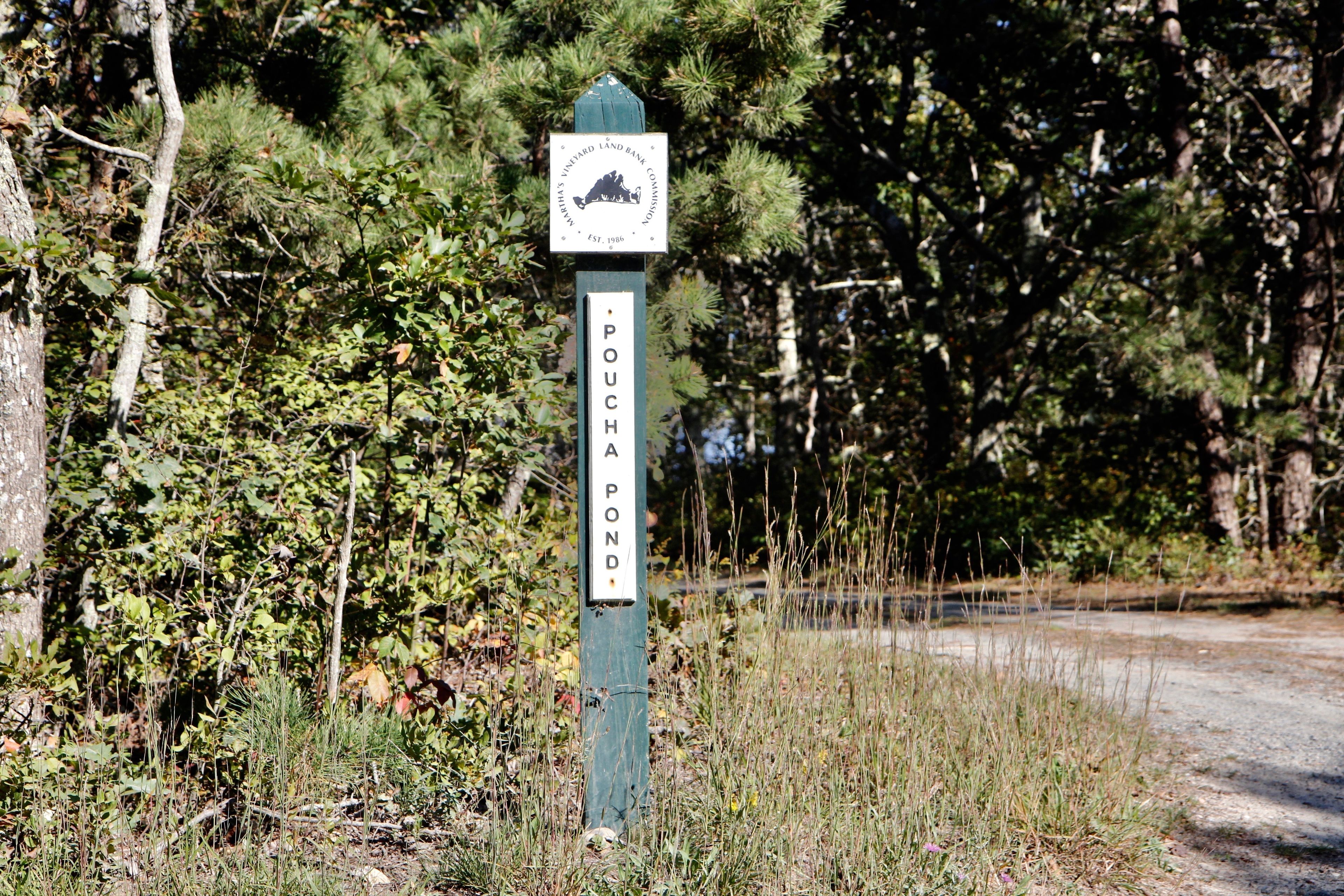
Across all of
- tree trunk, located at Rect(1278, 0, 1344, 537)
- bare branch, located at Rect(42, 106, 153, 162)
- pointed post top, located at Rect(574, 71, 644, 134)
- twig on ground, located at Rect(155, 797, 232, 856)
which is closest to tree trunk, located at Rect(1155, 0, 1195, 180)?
tree trunk, located at Rect(1278, 0, 1344, 537)

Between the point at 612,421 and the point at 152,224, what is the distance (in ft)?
7.22

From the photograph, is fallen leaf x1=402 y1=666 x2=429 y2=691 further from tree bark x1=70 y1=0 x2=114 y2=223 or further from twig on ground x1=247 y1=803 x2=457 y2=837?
tree bark x1=70 y1=0 x2=114 y2=223

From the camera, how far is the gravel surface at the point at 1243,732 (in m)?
3.23

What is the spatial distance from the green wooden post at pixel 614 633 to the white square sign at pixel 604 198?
49 millimetres

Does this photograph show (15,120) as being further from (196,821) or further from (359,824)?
(359,824)

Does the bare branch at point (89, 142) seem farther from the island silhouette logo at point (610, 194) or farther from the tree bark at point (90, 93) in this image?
the island silhouette logo at point (610, 194)

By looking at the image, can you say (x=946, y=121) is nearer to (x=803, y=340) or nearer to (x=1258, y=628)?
(x=803, y=340)

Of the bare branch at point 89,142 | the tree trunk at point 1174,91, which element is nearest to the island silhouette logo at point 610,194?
the bare branch at point 89,142

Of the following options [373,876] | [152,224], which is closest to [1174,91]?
[152,224]

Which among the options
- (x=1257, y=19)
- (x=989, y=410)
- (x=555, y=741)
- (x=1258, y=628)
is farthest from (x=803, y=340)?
(x=555, y=741)

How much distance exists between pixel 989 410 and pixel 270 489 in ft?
34.1

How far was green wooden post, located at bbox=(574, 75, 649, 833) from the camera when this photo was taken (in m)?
3.03

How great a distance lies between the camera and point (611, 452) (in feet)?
10.1

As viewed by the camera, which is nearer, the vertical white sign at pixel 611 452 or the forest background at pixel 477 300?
the vertical white sign at pixel 611 452
